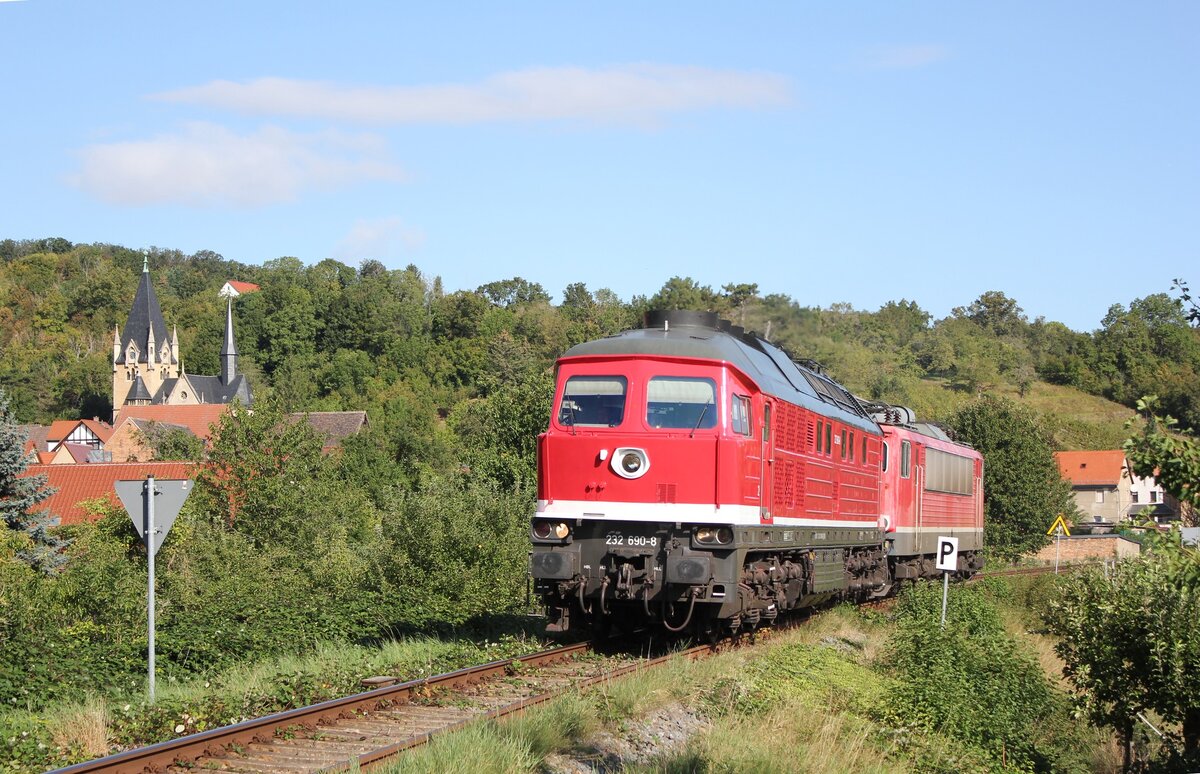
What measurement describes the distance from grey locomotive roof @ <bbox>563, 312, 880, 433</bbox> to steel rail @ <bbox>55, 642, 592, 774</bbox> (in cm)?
414

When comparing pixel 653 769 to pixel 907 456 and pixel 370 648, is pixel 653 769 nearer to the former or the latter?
pixel 370 648

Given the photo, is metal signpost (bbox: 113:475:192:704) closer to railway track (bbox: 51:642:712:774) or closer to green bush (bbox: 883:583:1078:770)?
railway track (bbox: 51:642:712:774)

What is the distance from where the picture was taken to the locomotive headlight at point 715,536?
1429cm

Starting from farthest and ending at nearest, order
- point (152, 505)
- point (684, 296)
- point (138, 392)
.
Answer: point (138, 392) < point (684, 296) < point (152, 505)

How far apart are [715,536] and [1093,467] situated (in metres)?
95.4

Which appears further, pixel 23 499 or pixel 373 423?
pixel 373 423

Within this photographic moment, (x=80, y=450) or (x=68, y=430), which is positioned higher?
(x=68, y=430)

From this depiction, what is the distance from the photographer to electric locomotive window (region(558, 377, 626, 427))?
14805 millimetres

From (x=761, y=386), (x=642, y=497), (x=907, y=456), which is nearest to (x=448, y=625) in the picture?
(x=642, y=497)

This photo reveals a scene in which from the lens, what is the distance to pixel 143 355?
150 m

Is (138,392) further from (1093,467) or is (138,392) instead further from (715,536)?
(715,536)

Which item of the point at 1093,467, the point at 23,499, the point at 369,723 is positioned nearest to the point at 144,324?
the point at 1093,467

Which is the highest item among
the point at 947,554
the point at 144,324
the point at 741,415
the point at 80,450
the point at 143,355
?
the point at 144,324

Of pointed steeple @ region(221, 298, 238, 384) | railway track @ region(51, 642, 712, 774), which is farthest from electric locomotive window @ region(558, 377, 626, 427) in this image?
pointed steeple @ region(221, 298, 238, 384)
